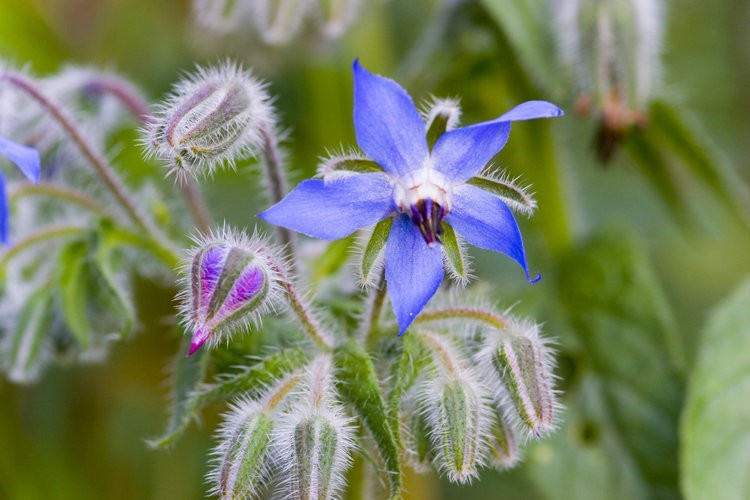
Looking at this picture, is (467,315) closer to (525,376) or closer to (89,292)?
(525,376)

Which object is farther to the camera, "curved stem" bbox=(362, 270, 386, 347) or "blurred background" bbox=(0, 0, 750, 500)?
"blurred background" bbox=(0, 0, 750, 500)

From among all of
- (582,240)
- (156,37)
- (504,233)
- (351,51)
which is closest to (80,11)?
(156,37)

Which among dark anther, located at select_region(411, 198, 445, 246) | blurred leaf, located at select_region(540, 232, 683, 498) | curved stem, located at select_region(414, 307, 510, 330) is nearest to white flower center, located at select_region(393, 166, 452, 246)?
dark anther, located at select_region(411, 198, 445, 246)

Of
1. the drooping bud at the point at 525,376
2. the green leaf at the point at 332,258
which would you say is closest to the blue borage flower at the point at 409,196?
the drooping bud at the point at 525,376

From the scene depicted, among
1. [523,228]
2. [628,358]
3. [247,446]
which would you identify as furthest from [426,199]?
[523,228]

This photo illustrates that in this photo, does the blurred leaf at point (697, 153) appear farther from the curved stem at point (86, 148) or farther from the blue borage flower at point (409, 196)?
the curved stem at point (86, 148)

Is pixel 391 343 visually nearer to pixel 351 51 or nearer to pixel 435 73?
pixel 435 73

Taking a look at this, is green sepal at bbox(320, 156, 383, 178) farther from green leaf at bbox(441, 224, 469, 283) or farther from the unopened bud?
the unopened bud
